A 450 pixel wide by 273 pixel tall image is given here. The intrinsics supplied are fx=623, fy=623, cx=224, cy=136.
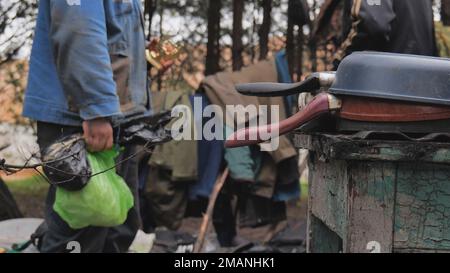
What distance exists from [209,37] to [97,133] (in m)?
3.30

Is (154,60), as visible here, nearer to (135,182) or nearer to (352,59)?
(135,182)

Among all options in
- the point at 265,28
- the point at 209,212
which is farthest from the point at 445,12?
the point at 209,212

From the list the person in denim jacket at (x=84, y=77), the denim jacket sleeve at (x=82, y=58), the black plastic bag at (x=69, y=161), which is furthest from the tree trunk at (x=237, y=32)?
the black plastic bag at (x=69, y=161)

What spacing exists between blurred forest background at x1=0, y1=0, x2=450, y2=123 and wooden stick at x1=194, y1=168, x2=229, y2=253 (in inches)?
49.6

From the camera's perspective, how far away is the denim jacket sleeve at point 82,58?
2.40 meters

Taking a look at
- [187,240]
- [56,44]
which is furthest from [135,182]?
[187,240]

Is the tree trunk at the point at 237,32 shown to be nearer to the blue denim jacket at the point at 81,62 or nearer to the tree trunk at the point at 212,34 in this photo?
the tree trunk at the point at 212,34

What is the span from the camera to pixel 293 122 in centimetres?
167

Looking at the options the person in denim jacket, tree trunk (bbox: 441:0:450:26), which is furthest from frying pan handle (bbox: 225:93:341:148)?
tree trunk (bbox: 441:0:450:26)

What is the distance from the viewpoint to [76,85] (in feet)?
7.93

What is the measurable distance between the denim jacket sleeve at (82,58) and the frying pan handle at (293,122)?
2.91 ft

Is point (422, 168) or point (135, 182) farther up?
point (422, 168)

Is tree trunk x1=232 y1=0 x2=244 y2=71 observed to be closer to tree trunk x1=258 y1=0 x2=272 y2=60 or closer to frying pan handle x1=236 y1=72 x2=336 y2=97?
tree trunk x1=258 y1=0 x2=272 y2=60

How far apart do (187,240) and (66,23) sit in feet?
7.88
